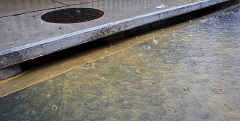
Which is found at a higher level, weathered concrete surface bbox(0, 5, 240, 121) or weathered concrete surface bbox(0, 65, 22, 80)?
weathered concrete surface bbox(0, 65, 22, 80)

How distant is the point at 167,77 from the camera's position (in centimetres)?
205

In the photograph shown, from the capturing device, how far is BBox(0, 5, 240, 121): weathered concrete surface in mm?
1589

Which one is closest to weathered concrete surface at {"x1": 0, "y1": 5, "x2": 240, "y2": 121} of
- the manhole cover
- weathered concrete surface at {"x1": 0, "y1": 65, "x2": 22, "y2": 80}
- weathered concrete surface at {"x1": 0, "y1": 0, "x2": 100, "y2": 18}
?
weathered concrete surface at {"x1": 0, "y1": 65, "x2": 22, "y2": 80}

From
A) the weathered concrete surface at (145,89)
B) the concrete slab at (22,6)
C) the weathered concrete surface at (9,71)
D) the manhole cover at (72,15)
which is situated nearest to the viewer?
the weathered concrete surface at (145,89)

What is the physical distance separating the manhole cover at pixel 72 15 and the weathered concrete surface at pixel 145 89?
878 millimetres

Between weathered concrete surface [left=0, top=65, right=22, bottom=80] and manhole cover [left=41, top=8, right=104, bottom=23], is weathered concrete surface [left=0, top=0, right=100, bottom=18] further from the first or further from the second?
weathered concrete surface [left=0, top=65, right=22, bottom=80]

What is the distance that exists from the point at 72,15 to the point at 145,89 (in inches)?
74.1

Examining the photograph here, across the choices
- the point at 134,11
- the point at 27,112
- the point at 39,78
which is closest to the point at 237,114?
the point at 27,112

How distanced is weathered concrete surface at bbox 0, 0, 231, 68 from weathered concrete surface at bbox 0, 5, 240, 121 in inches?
14.0

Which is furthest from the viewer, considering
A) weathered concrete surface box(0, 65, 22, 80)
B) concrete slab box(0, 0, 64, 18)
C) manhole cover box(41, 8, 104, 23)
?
concrete slab box(0, 0, 64, 18)

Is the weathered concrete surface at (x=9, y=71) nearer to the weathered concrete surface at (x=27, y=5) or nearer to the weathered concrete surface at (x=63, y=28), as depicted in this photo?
the weathered concrete surface at (x=63, y=28)

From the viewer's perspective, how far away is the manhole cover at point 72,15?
2939mm

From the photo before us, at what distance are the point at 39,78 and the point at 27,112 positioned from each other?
1.68 feet

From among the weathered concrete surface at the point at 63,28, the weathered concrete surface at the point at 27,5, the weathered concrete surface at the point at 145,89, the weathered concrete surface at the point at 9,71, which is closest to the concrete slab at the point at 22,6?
the weathered concrete surface at the point at 27,5
